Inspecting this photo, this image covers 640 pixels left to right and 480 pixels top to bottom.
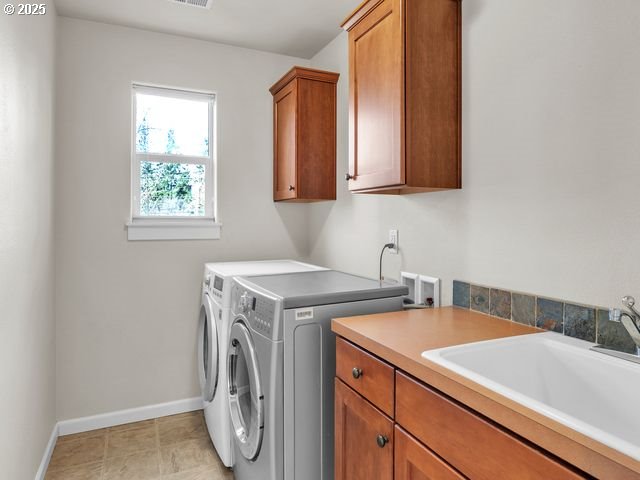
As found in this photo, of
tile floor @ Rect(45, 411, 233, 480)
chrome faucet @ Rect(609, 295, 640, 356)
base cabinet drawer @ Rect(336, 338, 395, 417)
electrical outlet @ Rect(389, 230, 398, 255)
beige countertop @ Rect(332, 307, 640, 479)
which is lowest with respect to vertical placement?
tile floor @ Rect(45, 411, 233, 480)

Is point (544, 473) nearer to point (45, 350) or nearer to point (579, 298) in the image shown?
point (579, 298)

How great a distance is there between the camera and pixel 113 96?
2664 millimetres

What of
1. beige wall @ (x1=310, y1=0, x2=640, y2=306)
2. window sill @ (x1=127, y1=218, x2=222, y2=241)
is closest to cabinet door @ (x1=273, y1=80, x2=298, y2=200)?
window sill @ (x1=127, y1=218, x2=222, y2=241)

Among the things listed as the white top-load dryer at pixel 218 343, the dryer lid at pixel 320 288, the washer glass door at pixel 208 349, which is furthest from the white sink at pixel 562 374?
the washer glass door at pixel 208 349

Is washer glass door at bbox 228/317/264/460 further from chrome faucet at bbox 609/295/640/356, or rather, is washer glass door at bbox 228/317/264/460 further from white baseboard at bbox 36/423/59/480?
chrome faucet at bbox 609/295/640/356

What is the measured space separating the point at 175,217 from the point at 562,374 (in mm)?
2512

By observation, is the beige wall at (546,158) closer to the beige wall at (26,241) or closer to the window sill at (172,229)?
the window sill at (172,229)

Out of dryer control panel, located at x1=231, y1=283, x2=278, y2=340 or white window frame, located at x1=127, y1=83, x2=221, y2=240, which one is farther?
white window frame, located at x1=127, y1=83, x2=221, y2=240

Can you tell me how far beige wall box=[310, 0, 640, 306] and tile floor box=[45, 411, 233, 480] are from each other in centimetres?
166

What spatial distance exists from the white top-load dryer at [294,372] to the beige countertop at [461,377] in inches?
6.6

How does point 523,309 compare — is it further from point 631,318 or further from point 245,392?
point 245,392

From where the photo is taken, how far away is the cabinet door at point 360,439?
1.20 m

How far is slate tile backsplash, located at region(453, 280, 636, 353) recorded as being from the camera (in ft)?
3.89

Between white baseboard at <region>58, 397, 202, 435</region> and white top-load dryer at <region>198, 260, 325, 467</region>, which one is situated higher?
white top-load dryer at <region>198, 260, 325, 467</region>
